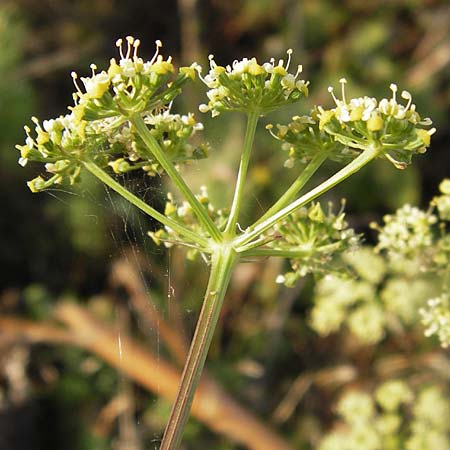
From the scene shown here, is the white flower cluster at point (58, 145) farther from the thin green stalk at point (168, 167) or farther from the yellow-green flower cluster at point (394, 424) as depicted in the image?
the yellow-green flower cluster at point (394, 424)

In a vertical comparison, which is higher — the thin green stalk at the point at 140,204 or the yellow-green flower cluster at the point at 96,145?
the yellow-green flower cluster at the point at 96,145

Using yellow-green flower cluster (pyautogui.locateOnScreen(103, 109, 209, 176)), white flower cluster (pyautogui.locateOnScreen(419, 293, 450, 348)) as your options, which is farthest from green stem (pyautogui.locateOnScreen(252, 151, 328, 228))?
white flower cluster (pyautogui.locateOnScreen(419, 293, 450, 348))

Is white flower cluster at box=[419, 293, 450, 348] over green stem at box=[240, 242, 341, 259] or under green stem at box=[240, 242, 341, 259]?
over

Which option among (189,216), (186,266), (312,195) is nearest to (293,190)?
(312,195)

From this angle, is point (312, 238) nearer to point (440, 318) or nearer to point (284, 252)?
point (284, 252)

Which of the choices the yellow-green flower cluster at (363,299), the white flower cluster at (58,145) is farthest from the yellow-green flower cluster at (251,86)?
A: the yellow-green flower cluster at (363,299)

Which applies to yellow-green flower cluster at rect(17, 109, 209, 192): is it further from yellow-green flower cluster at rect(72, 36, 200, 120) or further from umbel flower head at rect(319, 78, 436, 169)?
umbel flower head at rect(319, 78, 436, 169)
